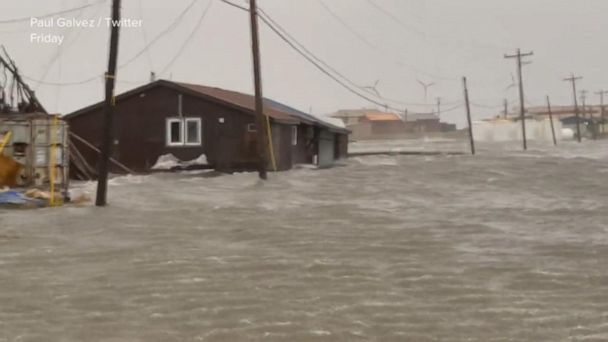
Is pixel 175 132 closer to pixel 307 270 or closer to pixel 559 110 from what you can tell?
pixel 307 270

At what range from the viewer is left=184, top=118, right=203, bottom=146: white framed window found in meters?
33.1

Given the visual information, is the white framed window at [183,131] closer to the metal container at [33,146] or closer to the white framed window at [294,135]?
the white framed window at [294,135]

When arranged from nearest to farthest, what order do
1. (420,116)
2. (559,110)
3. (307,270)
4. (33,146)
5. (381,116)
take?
(307,270)
(33,146)
(381,116)
(559,110)
(420,116)

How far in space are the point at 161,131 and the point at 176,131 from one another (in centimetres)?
67

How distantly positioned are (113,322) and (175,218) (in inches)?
371

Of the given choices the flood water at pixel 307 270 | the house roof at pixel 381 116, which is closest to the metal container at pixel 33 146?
the flood water at pixel 307 270

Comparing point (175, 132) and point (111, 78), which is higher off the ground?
point (111, 78)

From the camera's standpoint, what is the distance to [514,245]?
12695 millimetres

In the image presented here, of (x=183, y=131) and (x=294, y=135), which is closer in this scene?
(x=183, y=131)

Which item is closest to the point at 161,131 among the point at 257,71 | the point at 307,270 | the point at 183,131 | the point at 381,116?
the point at 183,131

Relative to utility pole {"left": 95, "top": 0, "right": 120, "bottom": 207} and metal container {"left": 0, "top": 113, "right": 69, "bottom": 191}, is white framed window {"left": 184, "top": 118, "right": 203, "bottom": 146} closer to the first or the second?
metal container {"left": 0, "top": 113, "right": 69, "bottom": 191}

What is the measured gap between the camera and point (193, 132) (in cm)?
3334

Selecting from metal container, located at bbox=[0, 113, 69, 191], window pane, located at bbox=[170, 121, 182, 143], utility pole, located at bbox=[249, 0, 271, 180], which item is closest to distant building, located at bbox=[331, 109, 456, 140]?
window pane, located at bbox=[170, 121, 182, 143]

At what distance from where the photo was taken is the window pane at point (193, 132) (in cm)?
3316
